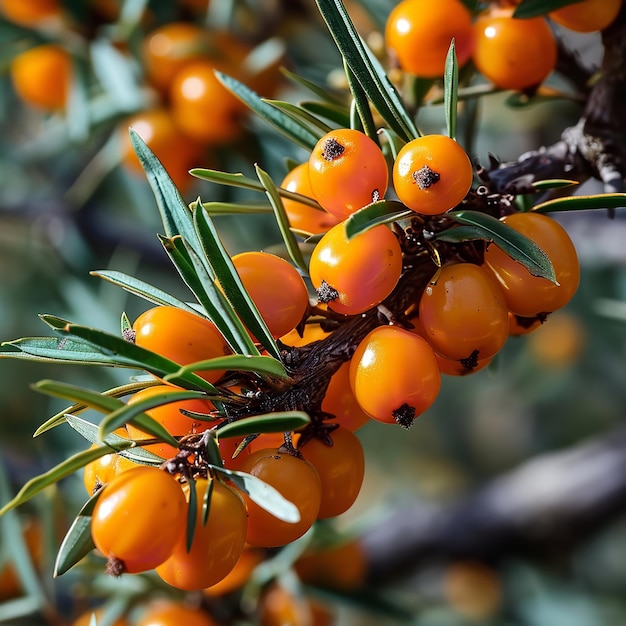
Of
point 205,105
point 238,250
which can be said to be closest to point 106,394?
point 205,105

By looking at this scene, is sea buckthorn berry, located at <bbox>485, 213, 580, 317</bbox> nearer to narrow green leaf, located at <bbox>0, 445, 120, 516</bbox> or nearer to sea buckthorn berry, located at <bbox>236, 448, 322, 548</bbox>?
→ sea buckthorn berry, located at <bbox>236, 448, 322, 548</bbox>

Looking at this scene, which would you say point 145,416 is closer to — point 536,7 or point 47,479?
point 47,479

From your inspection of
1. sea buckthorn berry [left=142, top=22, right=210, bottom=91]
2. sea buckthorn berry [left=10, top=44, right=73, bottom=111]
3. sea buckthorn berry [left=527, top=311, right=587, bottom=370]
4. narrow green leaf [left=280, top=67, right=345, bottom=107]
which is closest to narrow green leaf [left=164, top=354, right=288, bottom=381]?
narrow green leaf [left=280, top=67, right=345, bottom=107]

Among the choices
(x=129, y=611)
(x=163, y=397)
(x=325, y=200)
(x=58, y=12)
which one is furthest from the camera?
(x=58, y=12)

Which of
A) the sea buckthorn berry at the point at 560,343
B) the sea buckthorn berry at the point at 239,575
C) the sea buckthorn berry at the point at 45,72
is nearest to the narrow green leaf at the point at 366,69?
the sea buckthorn berry at the point at 239,575

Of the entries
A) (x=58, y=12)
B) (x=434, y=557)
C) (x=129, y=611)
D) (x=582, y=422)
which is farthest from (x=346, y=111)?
(x=582, y=422)

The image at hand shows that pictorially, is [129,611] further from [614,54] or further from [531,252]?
[614,54]
